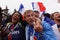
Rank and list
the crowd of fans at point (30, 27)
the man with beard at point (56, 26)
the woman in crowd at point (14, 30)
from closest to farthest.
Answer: the crowd of fans at point (30, 27) → the man with beard at point (56, 26) → the woman in crowd at point (14, 30)

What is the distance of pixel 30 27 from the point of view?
299 cm

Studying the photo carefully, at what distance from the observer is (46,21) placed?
9.20 feet

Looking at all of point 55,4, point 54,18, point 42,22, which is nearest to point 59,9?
point 55,4

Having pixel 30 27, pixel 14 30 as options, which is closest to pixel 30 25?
pixel 30 27

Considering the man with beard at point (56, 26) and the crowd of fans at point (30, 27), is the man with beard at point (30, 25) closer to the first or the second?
the crowd of fans at point (30, 27)

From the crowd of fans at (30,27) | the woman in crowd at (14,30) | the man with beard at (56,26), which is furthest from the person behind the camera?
the woman in crowd at (14,30)

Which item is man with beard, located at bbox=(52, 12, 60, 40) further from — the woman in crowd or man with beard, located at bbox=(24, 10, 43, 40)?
the woman in crowd

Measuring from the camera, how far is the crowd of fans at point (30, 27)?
258 cm

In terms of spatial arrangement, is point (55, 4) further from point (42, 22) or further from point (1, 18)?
point (42, 22)

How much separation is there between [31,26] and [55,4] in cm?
212

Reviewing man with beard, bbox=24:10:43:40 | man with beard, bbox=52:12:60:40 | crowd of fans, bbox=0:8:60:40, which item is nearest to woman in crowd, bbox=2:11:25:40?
crowd of fans, bbox=0:8:60:40

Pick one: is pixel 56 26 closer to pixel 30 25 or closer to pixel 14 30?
pixel 30 25

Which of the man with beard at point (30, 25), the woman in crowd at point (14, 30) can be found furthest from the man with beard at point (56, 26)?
the woman in crowd at point (14, 30)

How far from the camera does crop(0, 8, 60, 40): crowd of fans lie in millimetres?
2582
